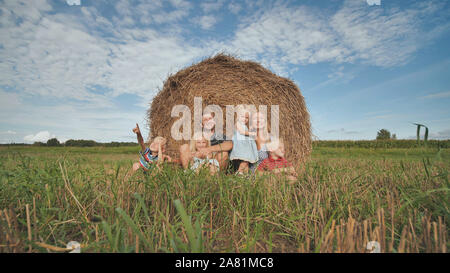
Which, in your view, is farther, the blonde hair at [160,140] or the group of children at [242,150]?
the blonde hair at [160,140]

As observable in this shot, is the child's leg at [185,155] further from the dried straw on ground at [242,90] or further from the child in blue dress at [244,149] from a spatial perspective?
the dried straw on ground at [242,90]

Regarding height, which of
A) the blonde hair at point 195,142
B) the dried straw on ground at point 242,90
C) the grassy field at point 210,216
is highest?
the dried straw on ground at point 242,90

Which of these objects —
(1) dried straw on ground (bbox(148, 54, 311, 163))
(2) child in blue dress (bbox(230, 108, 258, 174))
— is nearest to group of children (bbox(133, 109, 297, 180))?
(2) child in blue dress (bbox(230, 108, 258, 174))

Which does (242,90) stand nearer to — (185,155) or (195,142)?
(195,142)

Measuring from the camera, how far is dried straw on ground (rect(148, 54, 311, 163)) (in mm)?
4828

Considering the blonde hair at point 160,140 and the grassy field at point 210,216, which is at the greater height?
the blonde hair at point 160,140

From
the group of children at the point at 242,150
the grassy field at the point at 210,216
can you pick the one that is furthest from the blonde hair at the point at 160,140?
the grassy field at the point at 210,216

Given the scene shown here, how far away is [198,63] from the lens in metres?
4.90

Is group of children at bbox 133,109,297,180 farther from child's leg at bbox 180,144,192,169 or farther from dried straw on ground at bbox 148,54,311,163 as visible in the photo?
dried straw on ground at bbox 148,54,311,163

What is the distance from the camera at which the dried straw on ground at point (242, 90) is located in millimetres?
4828

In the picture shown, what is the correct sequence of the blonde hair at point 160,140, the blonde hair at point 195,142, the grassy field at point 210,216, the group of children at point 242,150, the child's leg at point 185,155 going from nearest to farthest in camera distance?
the grassy field at point 210,216
the group of children at point 242,150
the child's leg at point 185,155
the blonde hair at point 195,142
the blonde hair at point 160,140
